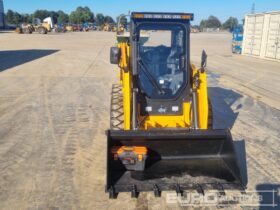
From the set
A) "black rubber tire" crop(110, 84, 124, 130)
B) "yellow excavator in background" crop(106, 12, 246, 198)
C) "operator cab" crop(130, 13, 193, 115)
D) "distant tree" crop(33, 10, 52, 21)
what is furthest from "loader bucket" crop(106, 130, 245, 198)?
"distant tree" crop(33, 10, 52, 21)

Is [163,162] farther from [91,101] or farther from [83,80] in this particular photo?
[83,80]

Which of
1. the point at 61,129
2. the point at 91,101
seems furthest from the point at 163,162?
the point at 91,101

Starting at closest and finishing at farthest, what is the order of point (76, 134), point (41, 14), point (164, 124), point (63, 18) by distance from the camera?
point (164, 124), point (76, 134), point (41, 14), point (63, 18)

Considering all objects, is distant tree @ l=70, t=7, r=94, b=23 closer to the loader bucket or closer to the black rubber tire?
the black rubber tire

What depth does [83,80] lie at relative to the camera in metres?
12.8

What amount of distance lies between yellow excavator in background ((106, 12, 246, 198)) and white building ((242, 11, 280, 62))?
17.1 m

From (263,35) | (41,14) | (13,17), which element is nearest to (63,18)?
(41,14)

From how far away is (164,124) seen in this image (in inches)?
232

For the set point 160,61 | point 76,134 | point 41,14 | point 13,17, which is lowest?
point 76,134

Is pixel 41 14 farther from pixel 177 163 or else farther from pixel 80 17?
pixel 177 163

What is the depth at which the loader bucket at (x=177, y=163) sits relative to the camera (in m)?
4.61

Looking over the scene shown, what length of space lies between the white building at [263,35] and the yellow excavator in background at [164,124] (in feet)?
56.0

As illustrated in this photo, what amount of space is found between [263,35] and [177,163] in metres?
19.7

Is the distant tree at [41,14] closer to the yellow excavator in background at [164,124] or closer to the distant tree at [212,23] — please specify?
the distant tree at [212,23]
